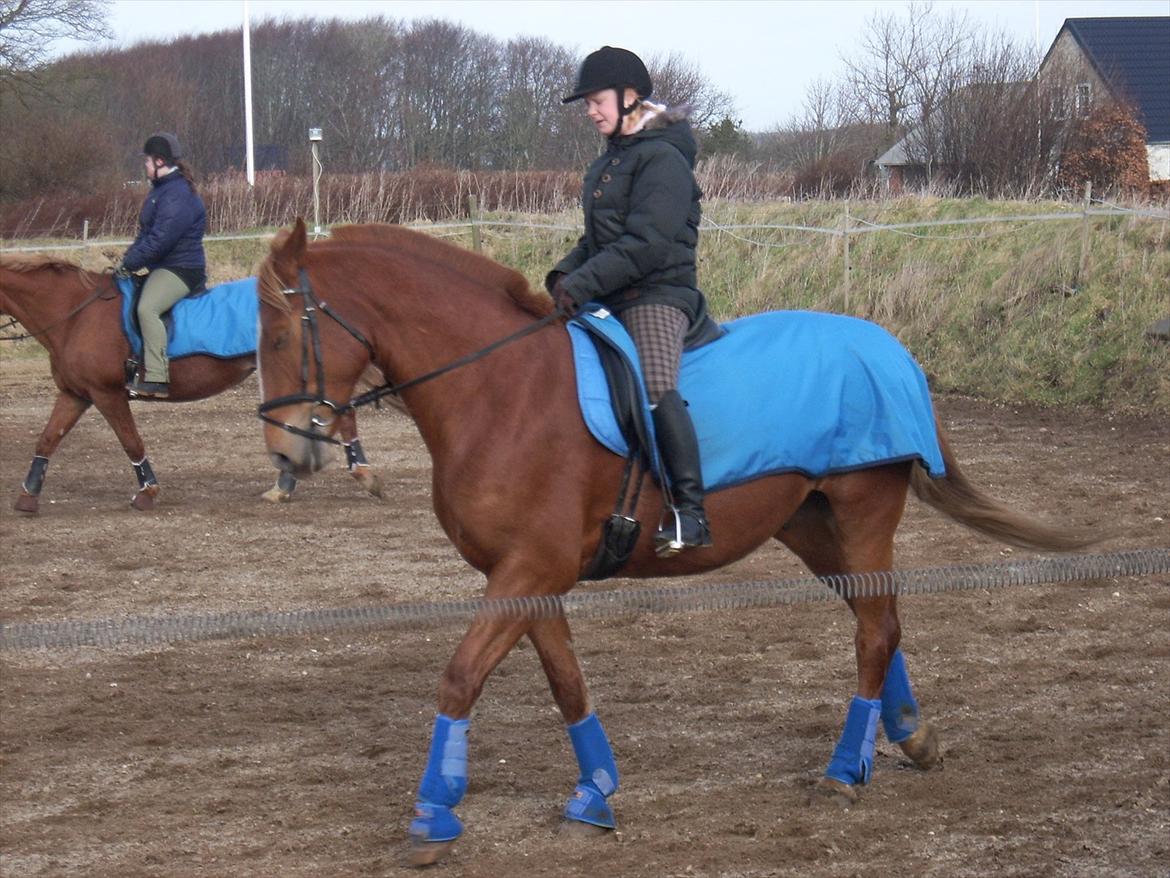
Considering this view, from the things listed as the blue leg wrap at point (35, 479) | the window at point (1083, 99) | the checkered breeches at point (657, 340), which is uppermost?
the window at point (1083, 99)

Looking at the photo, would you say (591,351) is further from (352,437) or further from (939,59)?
(939,59)

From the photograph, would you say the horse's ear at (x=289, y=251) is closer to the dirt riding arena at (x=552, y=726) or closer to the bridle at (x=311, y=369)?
the bridle at (x=311, y=369)

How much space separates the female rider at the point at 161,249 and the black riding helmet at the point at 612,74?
249 inches

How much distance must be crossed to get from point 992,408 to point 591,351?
441 inches

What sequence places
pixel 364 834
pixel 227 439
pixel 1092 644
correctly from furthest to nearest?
pixel 227 439, pixel 1092 644, pixel 364 834

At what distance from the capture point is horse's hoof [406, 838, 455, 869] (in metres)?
4.27

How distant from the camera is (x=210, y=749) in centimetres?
548

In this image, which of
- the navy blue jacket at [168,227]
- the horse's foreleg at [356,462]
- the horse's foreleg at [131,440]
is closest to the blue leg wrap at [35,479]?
the horse's foreleg at [131,440]

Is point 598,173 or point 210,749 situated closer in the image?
point 598,173

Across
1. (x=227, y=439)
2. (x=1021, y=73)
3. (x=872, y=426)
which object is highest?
(x=1021, y=73)

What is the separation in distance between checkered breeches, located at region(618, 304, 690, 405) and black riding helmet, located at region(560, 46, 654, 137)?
681 mm

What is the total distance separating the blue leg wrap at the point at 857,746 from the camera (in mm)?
4871

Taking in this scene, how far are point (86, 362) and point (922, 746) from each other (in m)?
7.36

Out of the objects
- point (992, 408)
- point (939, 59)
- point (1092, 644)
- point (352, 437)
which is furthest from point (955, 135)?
point (1092, 644)
